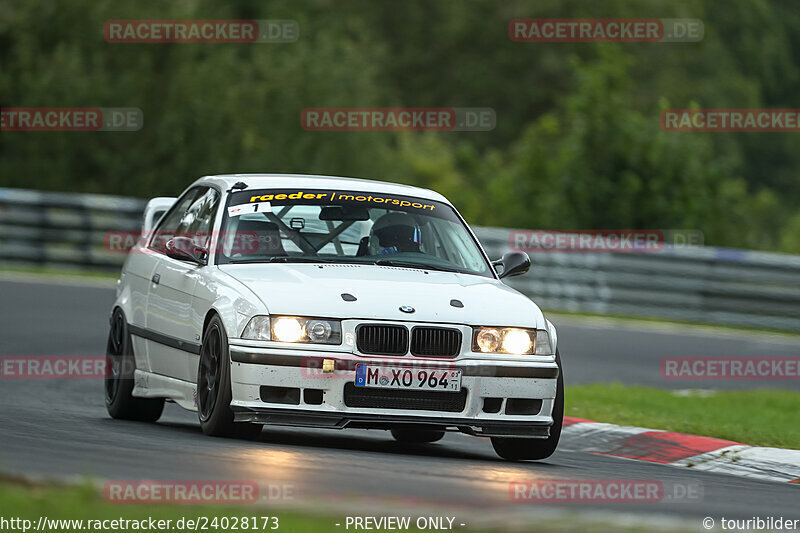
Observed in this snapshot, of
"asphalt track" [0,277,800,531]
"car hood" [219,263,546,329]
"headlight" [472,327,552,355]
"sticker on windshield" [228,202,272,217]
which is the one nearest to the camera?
"asphalt track" [0,277,800,531]

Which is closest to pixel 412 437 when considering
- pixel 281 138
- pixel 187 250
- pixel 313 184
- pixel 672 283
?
pixel 313 184

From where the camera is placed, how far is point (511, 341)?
31.2 ft

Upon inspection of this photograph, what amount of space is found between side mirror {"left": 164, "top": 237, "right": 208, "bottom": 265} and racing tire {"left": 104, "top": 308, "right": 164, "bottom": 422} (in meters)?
1.10

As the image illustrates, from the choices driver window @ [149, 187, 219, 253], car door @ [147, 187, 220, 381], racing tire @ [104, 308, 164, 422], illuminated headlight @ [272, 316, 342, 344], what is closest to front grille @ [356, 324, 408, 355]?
illuminated headlight @ [272, 316, 342, 344]

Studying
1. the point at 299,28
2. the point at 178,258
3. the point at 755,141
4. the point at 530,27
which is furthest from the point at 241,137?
the point at 755,141

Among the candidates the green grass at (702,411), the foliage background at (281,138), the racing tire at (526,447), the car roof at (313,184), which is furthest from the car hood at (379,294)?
the foliage background at (281,138)

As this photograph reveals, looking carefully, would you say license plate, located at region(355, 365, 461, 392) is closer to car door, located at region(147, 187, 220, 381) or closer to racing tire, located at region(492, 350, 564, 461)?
racing tire, located at region(492, 350, 564, 461)

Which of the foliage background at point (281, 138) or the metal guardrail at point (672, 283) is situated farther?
the foliage background at point (281, 138)

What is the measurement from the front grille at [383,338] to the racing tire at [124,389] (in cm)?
231

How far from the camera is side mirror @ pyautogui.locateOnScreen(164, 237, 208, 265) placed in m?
10.3

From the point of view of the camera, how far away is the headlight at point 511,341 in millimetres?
9406

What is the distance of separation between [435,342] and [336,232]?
4.61 ft

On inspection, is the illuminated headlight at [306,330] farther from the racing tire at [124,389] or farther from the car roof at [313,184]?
the racing tire at [124,389]

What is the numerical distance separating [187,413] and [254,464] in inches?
185
